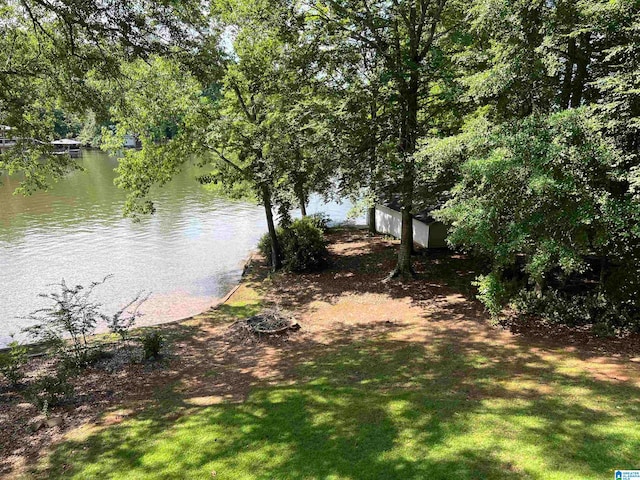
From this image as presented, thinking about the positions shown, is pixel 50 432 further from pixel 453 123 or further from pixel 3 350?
pixel 453 123

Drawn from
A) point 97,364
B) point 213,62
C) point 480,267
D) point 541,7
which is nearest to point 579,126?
point 541,7

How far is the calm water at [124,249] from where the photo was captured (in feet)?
A: 44.7

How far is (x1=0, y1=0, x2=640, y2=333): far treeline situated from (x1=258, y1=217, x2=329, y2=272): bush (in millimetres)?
605

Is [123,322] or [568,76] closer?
[568,76]

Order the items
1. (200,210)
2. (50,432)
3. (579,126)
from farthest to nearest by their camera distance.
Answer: (200,210) → (579,126) → (50,432)

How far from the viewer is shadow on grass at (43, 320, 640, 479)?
4125 mm

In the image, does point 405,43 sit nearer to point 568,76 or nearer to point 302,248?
point 568,76

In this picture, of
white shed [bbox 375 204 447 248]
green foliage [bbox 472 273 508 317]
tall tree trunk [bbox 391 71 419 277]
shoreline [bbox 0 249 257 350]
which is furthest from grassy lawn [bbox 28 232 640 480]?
white shed [bbox 375 204 447 248]

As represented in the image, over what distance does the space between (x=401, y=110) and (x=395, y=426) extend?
30.0 ft

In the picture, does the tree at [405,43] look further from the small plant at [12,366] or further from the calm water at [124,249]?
the small plant at [12,366]

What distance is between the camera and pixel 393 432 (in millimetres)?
4809

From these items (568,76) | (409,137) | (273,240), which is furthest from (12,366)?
(568,76)

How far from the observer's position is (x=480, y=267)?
545 inches

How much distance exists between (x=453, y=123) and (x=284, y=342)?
7.68m
